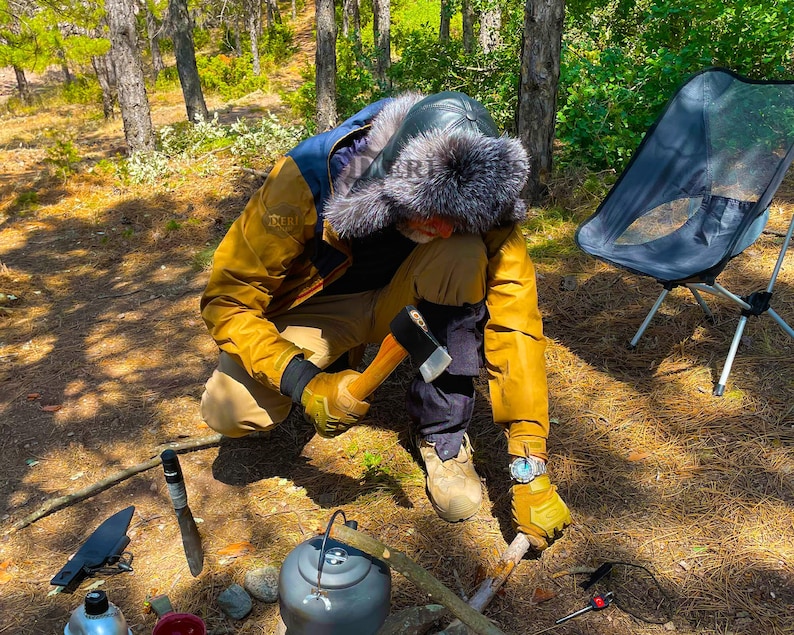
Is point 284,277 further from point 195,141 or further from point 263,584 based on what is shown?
point 195,141

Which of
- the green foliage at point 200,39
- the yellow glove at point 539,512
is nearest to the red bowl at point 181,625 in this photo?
the yellow glove at point 539,512

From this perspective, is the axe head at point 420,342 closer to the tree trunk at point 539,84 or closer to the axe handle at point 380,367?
the axe handle at point 380,367

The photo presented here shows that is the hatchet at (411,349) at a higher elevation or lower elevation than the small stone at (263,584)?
higher

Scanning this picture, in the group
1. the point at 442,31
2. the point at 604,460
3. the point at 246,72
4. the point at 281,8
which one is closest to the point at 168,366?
the point at 604,460

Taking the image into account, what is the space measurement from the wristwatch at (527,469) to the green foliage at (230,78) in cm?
1616

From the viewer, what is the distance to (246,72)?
17969mm

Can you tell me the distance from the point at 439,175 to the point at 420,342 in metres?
0.45

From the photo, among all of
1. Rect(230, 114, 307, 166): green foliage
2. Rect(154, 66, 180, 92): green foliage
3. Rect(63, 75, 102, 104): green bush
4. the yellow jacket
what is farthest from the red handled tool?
Rect(154, 66, 180, 92): green foliage

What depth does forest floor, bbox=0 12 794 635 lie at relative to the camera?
178cm

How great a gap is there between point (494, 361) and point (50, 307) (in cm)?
319

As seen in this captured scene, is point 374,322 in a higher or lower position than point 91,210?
higher

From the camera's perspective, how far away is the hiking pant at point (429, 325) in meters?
1.96

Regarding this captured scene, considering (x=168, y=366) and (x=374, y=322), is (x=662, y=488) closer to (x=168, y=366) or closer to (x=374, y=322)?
(x=374, y=322)

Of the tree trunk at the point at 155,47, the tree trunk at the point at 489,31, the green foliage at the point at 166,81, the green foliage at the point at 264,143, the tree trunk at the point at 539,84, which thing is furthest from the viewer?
the green foliage at the point at 166,81
